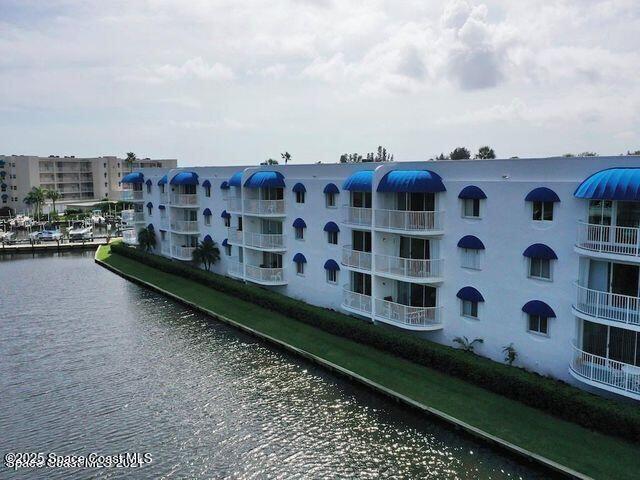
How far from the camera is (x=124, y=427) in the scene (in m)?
24.8

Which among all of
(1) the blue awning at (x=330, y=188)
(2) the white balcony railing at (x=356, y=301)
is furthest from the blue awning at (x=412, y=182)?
(2) the white balcony railing at (x=356, y=301)

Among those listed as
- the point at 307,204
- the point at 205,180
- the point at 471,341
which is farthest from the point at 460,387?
the point at 205,180

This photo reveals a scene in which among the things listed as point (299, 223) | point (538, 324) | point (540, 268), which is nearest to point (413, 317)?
point (538, 324)

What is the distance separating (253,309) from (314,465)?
20.6m

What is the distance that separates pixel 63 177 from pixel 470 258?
4964 inches

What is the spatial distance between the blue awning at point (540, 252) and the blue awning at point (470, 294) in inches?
144

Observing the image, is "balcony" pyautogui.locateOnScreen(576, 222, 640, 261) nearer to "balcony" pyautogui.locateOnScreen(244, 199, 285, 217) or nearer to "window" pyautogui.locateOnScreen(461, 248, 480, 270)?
"window" pyautogui.locateOnScreen(461, 248, 480, 270)

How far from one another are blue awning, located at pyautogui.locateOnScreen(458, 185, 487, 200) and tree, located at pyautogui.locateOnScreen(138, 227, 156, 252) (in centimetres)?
4368

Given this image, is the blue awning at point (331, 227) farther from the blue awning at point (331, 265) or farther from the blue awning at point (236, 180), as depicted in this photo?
the blue awning at point (236, 180)

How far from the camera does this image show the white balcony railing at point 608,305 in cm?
2217

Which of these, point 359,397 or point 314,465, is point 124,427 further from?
point 359,397

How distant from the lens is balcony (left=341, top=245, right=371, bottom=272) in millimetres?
33812

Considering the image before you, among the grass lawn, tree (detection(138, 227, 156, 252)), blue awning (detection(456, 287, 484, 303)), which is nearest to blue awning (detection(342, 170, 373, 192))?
blue awning (detection(456, 287, 484, 303))

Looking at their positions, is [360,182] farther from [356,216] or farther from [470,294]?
[470,294]
